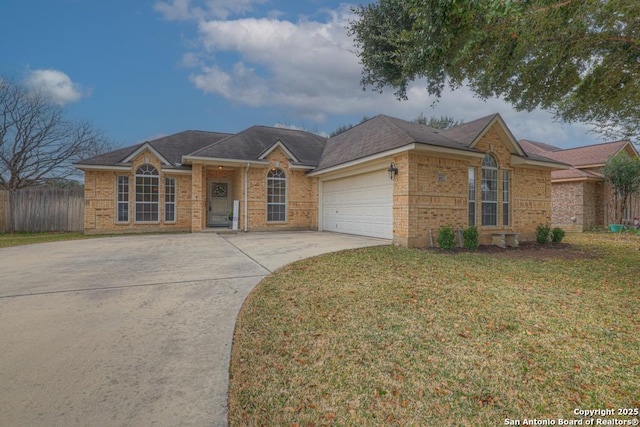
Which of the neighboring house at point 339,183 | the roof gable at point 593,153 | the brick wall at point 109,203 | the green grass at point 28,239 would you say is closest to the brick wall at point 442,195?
the neighboring house at point 339,183

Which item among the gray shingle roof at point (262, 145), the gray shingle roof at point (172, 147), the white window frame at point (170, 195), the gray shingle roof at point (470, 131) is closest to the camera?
the gray shingle roof at point (470, 131)

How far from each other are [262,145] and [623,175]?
20.5 meters

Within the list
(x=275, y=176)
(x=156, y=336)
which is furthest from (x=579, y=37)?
(x=275, y=176)

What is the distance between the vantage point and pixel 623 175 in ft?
53.8

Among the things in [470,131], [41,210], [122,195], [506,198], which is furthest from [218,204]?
[506,198]

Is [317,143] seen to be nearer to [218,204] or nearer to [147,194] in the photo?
[218,204]

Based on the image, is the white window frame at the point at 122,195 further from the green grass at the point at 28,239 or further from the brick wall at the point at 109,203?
the green grass at the point at 28,239

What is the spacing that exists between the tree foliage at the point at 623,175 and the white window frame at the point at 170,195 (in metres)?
24.4

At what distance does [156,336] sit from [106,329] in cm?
64

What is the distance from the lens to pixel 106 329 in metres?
3.21

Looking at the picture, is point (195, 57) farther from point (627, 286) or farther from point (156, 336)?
point (627, 286)

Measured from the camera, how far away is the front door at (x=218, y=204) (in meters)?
16.8

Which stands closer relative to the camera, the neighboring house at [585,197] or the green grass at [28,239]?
the green grass at [28,239]

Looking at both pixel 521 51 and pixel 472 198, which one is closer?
pixel 521 51
